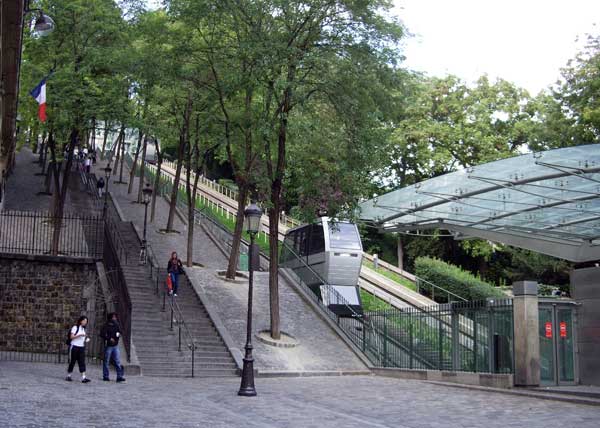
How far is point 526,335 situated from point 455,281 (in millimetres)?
22981

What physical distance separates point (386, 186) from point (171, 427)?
137 ft

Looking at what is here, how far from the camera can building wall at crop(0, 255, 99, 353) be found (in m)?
23.4

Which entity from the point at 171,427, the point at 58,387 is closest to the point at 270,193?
the point at 58,387

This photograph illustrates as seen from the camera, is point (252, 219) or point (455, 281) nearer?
point (252, 219)

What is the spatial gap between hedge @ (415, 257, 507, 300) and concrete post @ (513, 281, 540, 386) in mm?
21640

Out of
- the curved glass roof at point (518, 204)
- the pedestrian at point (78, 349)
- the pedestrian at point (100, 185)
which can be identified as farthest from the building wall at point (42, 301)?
the pedestrian at point (100, 185)

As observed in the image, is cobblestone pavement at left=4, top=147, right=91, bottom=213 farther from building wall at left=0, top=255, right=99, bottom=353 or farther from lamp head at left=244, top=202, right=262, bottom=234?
lamp head at left=244, top=202, right=262, bottom=234

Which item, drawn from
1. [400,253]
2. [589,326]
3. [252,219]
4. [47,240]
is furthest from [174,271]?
[400,253]

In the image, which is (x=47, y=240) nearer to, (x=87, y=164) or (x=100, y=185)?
(x=100, y=185)

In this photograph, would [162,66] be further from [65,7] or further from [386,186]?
[386,186]

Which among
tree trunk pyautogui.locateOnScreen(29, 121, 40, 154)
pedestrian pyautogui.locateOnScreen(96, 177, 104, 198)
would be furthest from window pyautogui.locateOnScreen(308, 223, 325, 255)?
pedestrian pyautogui.locateOnScreen(96, 177, 104, 198)

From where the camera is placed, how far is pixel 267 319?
26062 mm

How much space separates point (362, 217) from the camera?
77.9 feet

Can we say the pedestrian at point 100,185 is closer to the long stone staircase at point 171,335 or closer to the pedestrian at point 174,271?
the long stone staircase at point 171,335
